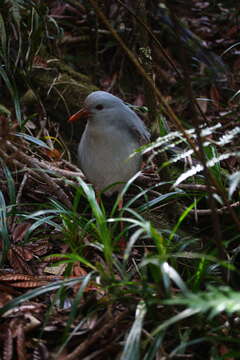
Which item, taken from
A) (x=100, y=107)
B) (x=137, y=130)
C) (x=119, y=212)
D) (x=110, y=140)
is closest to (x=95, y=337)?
(x=119, y=212)

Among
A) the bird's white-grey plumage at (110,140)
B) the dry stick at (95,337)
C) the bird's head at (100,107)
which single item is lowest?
the dry stick at (95,337)

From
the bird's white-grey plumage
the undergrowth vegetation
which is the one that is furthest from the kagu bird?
the undergrowth vegetation

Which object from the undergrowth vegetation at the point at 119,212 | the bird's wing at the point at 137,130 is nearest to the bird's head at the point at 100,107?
the bird's wing at the point at 137,130

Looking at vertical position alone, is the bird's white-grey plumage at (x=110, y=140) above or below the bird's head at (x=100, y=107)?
below

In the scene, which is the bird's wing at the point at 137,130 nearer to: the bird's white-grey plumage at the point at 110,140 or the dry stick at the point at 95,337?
the bird's white-grey plumage at the point at 110,140

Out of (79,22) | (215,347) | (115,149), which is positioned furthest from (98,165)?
(79,22)

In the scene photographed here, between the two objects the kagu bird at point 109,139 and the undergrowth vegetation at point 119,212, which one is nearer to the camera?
the undergrowth vegetation at point 119,212

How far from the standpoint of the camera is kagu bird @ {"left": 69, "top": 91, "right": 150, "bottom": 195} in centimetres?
383

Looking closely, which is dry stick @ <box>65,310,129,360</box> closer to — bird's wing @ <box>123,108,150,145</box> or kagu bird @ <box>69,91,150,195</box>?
kagu bird @ <box>69,91,150,195</box>

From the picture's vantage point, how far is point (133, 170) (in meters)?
3.88

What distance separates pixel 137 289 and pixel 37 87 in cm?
305

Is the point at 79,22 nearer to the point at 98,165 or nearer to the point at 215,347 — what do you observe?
the point at 98,165

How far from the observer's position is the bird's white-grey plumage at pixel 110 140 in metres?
3.83

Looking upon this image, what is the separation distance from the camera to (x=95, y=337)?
239 centimetres
